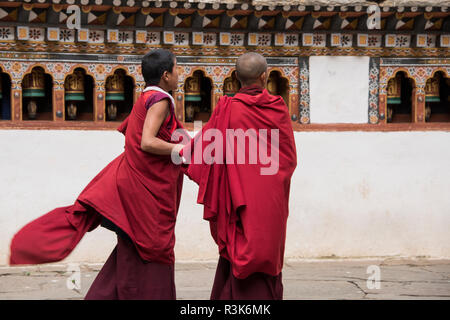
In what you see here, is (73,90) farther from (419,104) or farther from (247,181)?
(247,181)

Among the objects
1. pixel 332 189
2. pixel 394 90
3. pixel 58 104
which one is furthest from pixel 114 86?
pixel 394 90

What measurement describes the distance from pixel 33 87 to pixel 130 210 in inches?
136

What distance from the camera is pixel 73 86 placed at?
6457 millimetres

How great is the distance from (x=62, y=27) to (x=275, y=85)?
84.7 inches

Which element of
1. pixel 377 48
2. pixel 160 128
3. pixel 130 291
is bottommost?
pixel 130 291

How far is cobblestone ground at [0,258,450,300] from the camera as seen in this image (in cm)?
505

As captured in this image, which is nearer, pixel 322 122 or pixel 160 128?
pixel 160 128

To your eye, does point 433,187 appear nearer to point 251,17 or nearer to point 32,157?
point 251,17

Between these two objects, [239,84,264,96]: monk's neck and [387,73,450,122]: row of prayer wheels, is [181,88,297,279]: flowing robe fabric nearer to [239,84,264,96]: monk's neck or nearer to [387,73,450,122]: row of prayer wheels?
[239,84,264,96]: monk's neck

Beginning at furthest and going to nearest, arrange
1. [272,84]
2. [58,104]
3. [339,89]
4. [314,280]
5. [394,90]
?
[394,90]
[272,84]
[339,89]
[58,104]
[314,280]

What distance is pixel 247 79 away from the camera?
134 inches

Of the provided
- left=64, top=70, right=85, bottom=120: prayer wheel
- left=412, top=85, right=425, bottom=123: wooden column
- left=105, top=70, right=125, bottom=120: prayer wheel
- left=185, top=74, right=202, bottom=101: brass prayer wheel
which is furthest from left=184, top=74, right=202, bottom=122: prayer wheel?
left=412, top=85, right=425, bottom=123: wooden column

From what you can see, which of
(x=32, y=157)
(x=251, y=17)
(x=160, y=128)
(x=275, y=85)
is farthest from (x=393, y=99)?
(x=160, y=128)

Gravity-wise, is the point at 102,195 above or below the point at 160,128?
below
